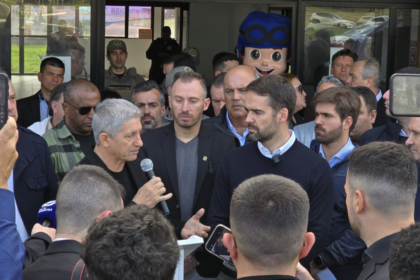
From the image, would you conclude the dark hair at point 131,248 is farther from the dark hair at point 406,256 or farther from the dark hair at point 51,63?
the dark hair at point 51,63

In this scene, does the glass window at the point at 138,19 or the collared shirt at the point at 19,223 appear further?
the glass window at the point at 138,19

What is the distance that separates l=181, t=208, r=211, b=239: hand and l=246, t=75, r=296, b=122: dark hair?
773 millimetres

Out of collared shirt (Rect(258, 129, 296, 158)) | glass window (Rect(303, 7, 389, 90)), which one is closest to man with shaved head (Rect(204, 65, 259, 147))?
collared shirt (Rect(258, 129, 296, 158))

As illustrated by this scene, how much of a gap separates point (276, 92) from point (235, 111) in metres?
1.11

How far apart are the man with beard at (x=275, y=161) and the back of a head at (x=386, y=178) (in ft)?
2.05

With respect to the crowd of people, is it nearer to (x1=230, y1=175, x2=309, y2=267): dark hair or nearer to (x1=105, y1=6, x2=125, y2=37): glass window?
(x1=230, y1=175, x2=309, y2=267): dark hair

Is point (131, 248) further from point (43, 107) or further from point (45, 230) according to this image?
point (43, 107)

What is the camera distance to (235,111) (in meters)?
4.49

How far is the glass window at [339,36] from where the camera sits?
21.9ft

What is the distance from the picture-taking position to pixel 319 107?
409cm

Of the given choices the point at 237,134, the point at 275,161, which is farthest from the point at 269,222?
the point at 237,134

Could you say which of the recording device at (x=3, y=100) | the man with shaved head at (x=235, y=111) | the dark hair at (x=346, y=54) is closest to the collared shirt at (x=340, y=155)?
the man with shaved head at (x=235, y=111)

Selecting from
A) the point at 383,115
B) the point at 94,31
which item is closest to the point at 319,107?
the point at 383,115

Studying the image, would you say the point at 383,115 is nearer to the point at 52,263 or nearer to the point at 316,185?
the point at 316,185
